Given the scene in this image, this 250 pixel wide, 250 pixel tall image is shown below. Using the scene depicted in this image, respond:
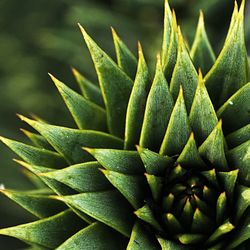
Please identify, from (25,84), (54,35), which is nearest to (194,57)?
(54,35)

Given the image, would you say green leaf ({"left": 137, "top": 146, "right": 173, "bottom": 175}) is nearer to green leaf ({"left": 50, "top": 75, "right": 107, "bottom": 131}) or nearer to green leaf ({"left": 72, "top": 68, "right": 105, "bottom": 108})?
green leaf ({"left": 50, "top": 75, "right": 107, "bottom": 131})

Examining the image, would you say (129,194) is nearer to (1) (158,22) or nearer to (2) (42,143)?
(2) (42,143)

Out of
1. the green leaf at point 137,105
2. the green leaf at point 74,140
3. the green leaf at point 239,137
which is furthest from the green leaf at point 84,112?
the green leaf at point 239,137

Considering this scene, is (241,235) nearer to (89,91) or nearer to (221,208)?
(221,208)

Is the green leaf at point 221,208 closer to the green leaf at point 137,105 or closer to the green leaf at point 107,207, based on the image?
the green leaf at point 107,207

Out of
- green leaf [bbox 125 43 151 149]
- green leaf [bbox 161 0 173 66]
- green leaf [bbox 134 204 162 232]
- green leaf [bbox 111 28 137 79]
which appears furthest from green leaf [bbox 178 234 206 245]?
green leaf [bbox 111 28 137 79]

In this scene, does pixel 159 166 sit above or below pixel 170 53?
below

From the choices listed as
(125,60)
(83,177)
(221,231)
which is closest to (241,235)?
(221,231)
